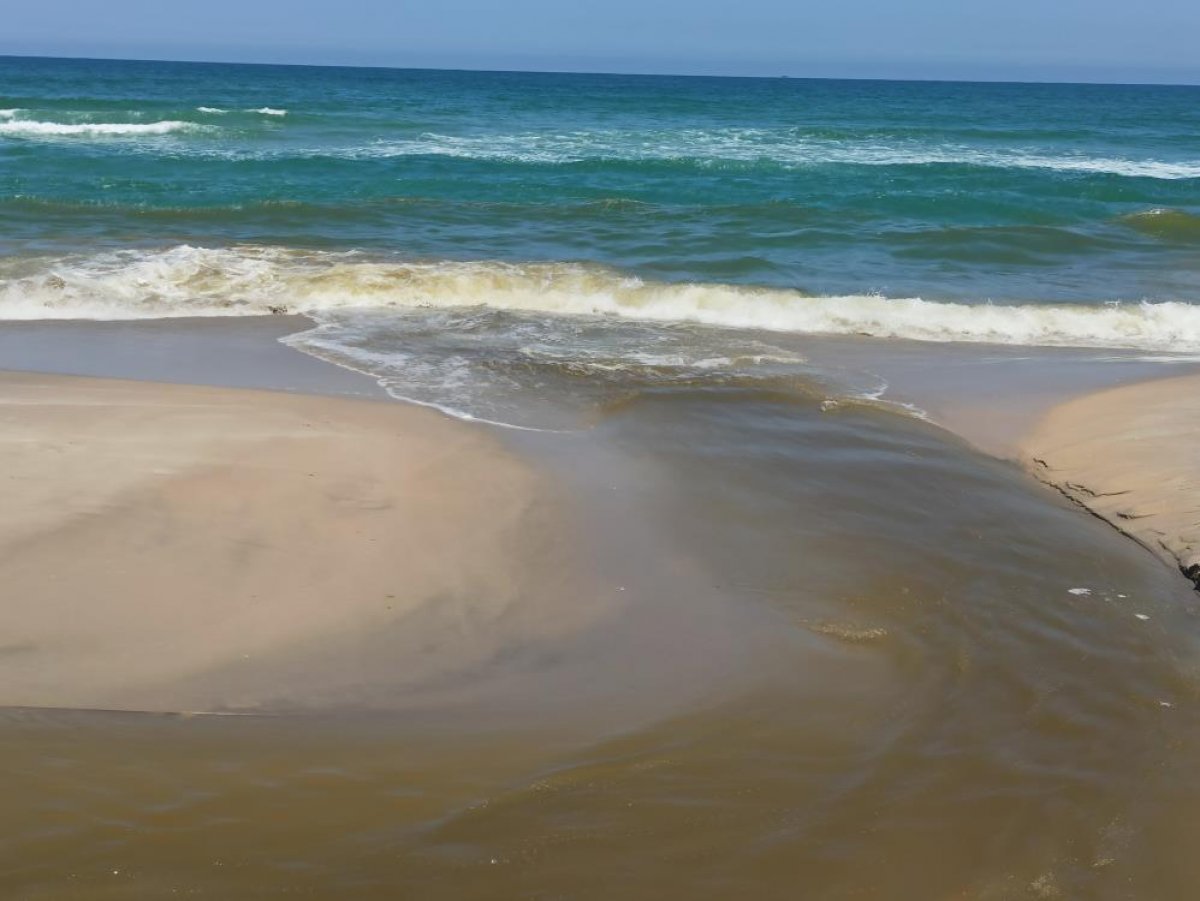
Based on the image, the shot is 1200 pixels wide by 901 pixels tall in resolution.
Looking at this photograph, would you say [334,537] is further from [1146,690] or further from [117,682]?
[1146,690]

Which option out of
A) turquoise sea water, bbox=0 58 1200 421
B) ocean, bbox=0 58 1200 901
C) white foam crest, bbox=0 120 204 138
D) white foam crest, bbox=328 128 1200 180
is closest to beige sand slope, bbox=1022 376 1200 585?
ocean, bbox=0 58 1200 901

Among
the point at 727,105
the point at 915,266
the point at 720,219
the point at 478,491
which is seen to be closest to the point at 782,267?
the point at 915,266

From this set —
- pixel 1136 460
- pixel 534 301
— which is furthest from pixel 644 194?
pixel 1136 460

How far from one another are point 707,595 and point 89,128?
27.6m

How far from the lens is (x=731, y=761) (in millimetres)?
3770

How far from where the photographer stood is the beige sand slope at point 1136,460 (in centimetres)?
581

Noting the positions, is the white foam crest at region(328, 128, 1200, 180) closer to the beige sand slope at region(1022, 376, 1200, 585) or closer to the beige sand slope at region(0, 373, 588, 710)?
the beige sand slope at region(1022, 376, 1200, 585)

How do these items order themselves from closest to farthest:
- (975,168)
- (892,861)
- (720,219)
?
(892,861)
(720,219)
(975,168)

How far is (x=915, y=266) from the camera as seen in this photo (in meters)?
14.0

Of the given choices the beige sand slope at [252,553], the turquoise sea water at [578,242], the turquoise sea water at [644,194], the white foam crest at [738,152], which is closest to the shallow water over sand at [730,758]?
the beige sand slope at [252,553]

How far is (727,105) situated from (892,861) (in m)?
49.1

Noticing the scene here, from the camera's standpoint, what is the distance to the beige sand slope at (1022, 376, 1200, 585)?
5.81 meters

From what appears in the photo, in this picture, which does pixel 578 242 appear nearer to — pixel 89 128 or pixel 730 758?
pixel 730 758

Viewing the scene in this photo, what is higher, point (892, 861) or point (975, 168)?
point (975, 168)
